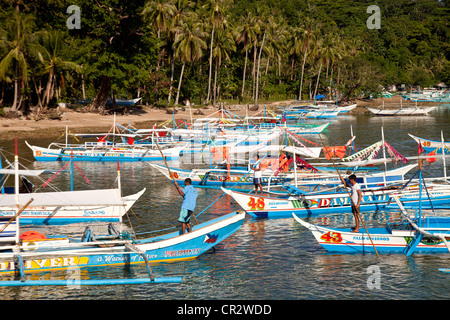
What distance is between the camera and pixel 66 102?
71500 millimetres

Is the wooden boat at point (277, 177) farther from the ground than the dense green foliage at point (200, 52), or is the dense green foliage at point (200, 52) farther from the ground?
the dense green foliage at point (200, 52)

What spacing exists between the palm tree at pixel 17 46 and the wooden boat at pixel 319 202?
37.7 meters

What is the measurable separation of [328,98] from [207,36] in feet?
137

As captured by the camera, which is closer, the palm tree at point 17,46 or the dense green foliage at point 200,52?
the palm tree at point 17,46

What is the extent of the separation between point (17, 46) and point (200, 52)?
91.0ft

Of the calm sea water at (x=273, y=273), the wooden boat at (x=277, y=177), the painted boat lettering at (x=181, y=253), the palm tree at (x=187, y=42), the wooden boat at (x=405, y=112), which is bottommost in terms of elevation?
the calm sea water at (x=273, y=273)

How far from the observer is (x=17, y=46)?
171ft

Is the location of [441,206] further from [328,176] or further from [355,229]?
[355,229]

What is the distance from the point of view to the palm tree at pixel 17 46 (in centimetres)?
5150

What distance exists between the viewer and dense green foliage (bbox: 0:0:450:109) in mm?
59469

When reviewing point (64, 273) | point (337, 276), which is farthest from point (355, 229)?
point (64, 273)

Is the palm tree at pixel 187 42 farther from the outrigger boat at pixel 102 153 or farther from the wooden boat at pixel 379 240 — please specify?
the wooden boat at pixel 379 240

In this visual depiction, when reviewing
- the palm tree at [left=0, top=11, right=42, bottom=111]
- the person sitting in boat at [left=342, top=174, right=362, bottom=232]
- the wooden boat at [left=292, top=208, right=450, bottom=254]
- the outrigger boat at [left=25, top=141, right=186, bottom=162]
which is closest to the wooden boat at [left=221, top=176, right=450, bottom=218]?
A: the person sitting in boat at [left=342, top=174, right=362, bottom=232]

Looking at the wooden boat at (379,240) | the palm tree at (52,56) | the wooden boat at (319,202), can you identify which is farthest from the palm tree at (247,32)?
the wooden boat at (379,240)
